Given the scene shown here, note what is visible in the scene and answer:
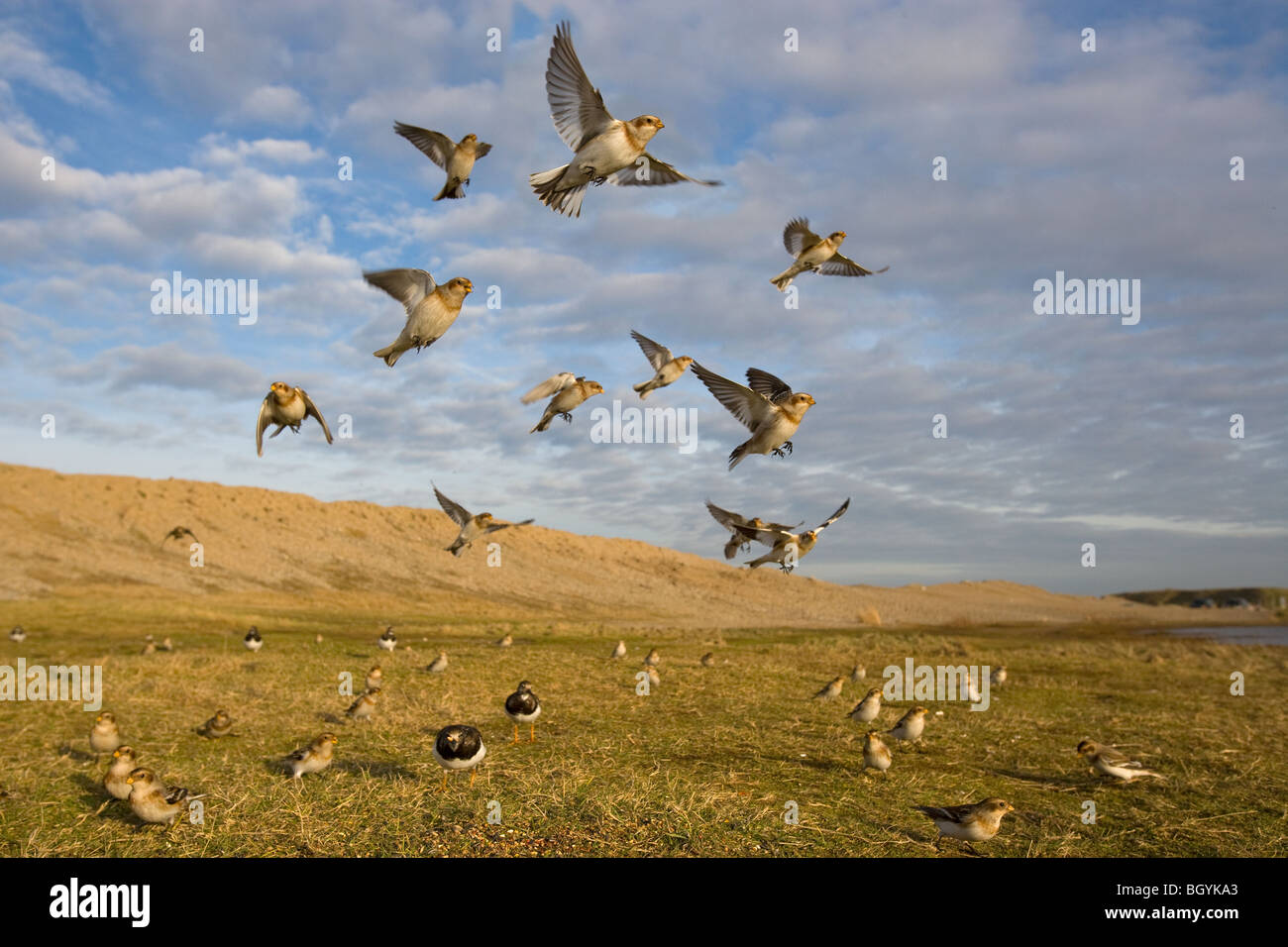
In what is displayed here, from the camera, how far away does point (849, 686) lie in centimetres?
1805

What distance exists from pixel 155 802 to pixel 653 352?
747 centimetres

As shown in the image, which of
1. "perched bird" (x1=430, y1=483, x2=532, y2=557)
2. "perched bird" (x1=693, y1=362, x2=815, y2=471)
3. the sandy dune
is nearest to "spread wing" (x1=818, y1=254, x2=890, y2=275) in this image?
"perched bird" (x1=693, y1=362, x2=815, y2=471)

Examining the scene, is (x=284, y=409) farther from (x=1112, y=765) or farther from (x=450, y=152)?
(x=1112, y=765)

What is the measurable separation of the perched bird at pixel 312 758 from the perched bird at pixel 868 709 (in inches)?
309

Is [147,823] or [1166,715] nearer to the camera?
[147,823]

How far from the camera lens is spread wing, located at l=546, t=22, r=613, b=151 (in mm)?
6555

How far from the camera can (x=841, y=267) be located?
39.6 feet

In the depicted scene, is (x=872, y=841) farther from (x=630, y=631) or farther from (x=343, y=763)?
(x=630, y=631)

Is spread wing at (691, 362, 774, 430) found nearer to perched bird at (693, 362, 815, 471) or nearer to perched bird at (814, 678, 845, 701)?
perched bird at (693, 362, 815, 471)

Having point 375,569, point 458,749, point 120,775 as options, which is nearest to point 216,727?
point 120,775
